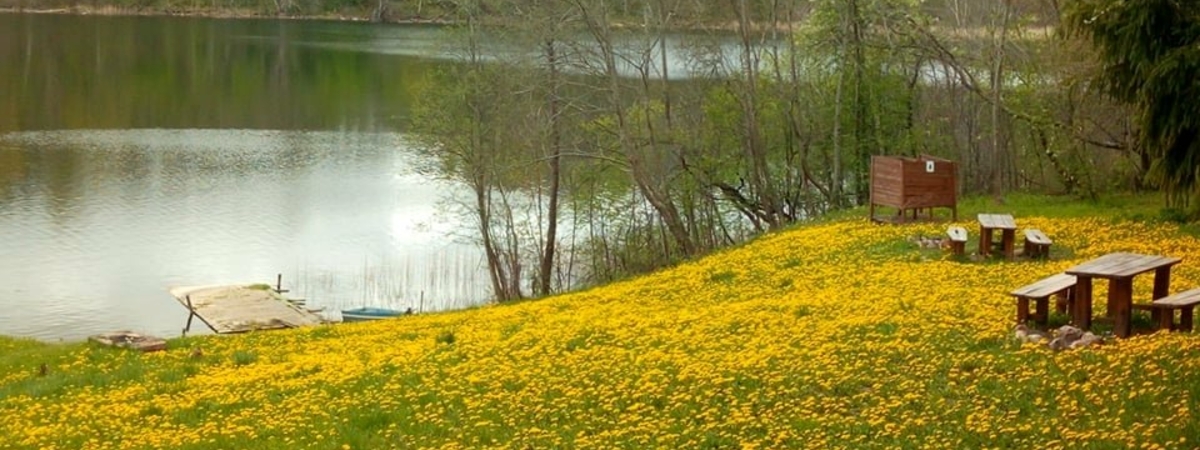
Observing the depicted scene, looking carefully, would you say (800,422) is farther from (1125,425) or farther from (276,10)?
(276,10)

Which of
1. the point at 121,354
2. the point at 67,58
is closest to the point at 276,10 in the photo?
the point at 67,58

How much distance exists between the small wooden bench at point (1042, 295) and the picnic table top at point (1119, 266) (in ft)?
1.15

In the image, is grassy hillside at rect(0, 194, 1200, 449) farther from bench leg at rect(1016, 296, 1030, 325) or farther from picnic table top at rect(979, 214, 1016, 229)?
picnic table top at rect(979, 214, 1016, 229)

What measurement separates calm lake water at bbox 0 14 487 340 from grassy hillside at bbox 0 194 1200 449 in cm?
1710

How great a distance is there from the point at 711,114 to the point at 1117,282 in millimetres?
30994

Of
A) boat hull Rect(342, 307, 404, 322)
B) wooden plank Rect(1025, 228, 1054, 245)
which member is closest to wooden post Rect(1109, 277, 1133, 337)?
wooden plank Rect(1025, 228, 1054, 245)

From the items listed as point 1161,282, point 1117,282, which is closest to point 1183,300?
point 1117,282

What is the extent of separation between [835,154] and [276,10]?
11939 centimetres

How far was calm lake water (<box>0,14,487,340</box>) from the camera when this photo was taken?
44.6m

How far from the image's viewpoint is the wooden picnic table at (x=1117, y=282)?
16.2m

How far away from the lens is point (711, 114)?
153 ft

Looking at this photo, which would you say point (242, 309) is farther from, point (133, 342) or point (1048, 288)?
point (1048, 288)

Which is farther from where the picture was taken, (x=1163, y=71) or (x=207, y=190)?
(x=207, y=190)

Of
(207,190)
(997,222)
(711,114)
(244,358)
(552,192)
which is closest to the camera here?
(244,358)
